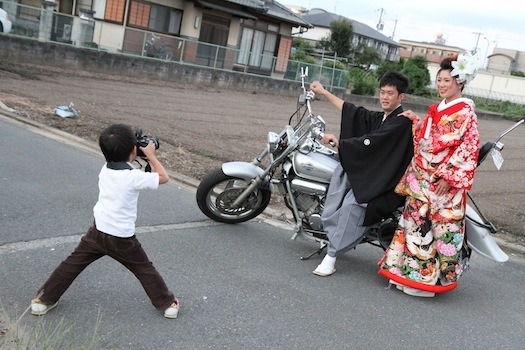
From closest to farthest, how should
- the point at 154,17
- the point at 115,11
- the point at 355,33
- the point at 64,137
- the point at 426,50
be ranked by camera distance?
the point at 64,137 → the point at 115,11 → the point at 154,17 → the point at 355,33 → the point at 426,50

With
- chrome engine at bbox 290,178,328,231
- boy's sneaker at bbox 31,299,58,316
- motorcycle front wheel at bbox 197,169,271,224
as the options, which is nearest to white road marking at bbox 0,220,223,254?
motorcycle front wheel at bbox 197,169,271,224

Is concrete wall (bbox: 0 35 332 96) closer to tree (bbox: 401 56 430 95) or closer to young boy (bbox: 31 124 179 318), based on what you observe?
young boy (bbox: 31 124 179 318)

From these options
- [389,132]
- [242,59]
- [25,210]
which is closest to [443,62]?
[389,132]

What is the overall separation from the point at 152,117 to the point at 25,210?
276 inches

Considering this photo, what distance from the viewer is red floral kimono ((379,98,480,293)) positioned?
14.5 feet

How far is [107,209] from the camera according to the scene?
3420 millimetres

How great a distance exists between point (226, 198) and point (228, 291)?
5.04ft

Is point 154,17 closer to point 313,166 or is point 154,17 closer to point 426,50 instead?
point 313,166

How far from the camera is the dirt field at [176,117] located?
28.8 ft

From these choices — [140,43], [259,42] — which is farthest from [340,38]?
[140,43]

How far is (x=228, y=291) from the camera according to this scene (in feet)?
13.7

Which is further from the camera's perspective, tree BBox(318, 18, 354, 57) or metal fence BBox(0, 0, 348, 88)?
tree BBox(318, 18, 354, 57)

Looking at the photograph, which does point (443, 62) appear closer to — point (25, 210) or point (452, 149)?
point (452, 149)

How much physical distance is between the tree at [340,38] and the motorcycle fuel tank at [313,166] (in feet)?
136
